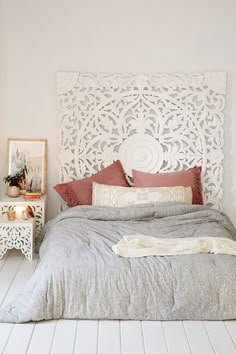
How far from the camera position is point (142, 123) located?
5.02m

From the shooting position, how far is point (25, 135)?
503cm

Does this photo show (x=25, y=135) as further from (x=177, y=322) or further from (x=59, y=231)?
(x=177, y=322)

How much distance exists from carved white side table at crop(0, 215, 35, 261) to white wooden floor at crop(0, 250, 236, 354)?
127 cm

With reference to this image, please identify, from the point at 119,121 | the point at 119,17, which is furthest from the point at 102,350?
the point at 119,17

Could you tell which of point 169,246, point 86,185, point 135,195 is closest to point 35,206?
point 86,185

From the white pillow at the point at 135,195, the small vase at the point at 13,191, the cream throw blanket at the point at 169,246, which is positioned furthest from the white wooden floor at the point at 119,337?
the small vase at the point at 13,191

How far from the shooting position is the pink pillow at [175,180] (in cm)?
484

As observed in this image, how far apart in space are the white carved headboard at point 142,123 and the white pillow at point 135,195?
0.35 m

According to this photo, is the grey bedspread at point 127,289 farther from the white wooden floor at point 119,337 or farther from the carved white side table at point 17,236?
the carved white side table at point 17,236

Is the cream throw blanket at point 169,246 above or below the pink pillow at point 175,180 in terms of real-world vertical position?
below

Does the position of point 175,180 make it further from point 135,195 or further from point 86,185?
point 86,185

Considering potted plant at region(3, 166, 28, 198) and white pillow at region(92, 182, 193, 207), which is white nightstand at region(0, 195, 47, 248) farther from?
white pillow at region(92, 182, 193, 207)

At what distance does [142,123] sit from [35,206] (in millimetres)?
1160

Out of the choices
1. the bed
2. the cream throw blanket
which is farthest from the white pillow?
the cream throw blanket
